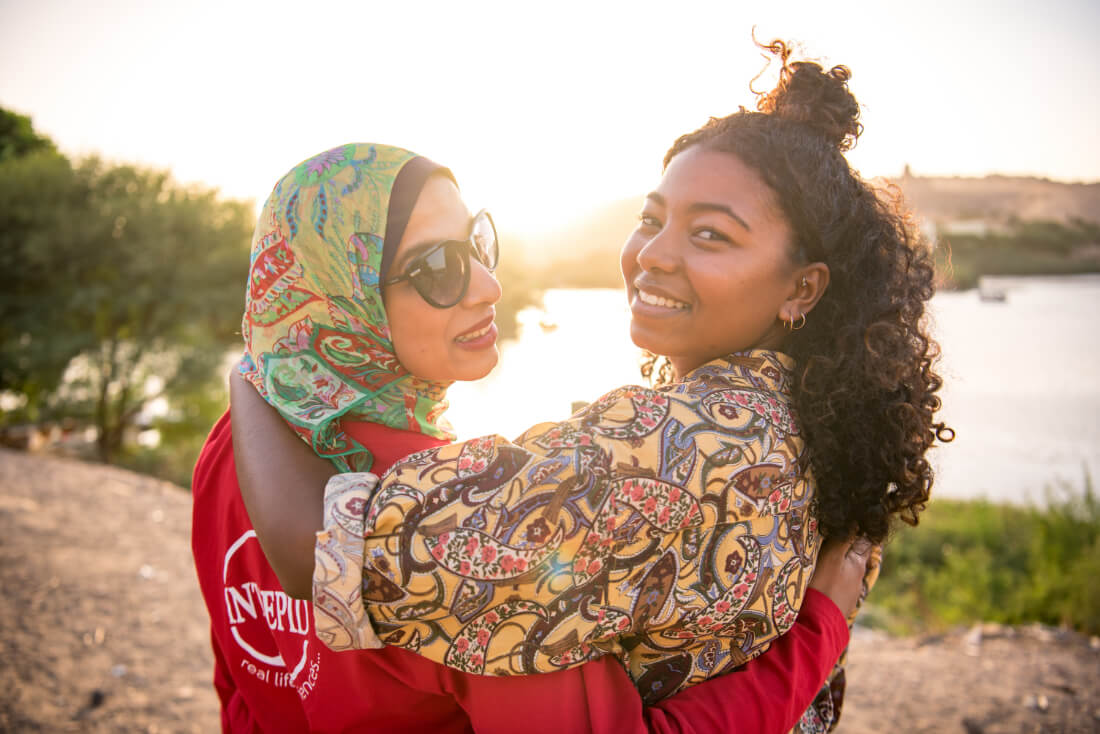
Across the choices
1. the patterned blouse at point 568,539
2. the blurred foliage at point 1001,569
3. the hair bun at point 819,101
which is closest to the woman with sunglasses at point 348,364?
the patterned blouse at point 568,539

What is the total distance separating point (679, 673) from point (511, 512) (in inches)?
24.7

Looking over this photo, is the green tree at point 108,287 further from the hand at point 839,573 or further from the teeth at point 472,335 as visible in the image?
the hand at point 839,573

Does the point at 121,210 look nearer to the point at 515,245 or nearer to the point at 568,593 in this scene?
the point at 515,245

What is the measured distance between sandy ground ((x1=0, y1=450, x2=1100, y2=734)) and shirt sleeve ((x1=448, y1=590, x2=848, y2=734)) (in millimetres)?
4322

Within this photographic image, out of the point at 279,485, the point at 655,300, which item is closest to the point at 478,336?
the point at 655,300

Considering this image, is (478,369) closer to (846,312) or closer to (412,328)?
(412,328)

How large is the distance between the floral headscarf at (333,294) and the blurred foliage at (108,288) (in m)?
14.0

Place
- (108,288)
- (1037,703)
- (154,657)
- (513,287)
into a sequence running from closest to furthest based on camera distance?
(1037,703), (154,657), (513,287), (108,288)

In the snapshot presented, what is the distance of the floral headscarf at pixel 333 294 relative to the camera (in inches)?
67.3

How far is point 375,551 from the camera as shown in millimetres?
1200

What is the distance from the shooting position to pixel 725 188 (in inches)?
68.0

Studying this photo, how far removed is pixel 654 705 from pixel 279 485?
3.18ft

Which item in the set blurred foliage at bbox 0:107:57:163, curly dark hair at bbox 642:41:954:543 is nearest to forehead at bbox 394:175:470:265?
curly dark hair at bbox 642:41:954:543

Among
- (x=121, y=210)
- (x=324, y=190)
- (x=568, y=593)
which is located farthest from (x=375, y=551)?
(x=121, y=210)
